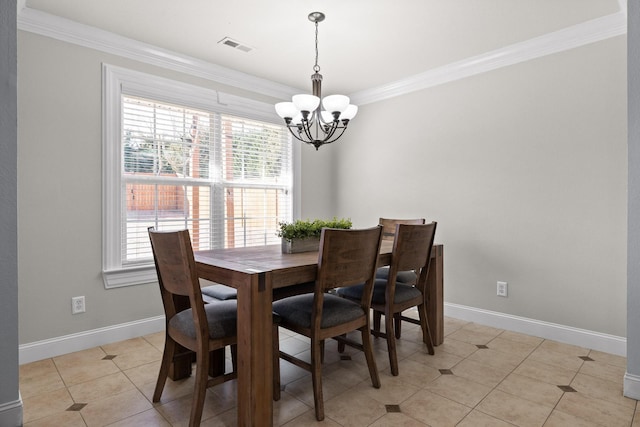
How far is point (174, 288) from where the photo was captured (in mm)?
1873

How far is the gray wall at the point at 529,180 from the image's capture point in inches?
110

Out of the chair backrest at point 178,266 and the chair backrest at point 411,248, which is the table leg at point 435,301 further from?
the chair backrest at point 178,266

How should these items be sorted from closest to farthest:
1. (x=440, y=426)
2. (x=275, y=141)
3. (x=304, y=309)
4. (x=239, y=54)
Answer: (x=440, y=426) → (x=304, y=309) → (x=239, y=54) → (x=275, y=141)

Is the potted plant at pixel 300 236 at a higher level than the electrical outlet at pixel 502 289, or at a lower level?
higher

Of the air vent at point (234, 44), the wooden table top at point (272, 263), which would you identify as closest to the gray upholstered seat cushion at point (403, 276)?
the wooden table top at point (272, 263)

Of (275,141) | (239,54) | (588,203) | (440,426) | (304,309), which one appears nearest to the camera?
(440,426)

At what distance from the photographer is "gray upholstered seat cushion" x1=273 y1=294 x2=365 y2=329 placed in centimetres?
204

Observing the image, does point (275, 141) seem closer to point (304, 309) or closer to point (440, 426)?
point (304, 309)

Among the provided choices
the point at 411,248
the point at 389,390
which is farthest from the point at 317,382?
the point at 411,248

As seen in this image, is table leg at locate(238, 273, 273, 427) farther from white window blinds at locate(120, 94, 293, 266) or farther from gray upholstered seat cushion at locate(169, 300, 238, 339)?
white window blinds at locate(120, 94, 293, 266)

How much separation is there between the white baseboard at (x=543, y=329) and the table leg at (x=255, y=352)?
7.96 feet

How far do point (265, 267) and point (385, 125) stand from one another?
2847mm

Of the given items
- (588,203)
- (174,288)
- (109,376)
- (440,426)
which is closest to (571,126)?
(588,203)

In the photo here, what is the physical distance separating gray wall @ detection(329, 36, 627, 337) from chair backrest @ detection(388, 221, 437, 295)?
1.08 meters
